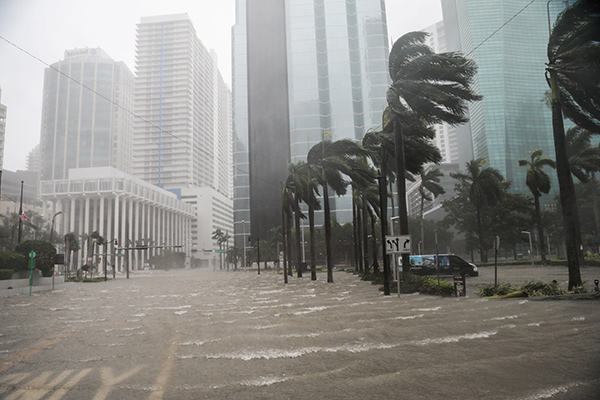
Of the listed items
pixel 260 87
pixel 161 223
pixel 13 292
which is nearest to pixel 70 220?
pixel 161 223

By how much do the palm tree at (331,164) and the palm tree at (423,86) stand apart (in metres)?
8.41

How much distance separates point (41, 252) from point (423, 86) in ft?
102

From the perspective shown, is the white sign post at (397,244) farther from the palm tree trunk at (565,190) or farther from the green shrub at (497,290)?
the palm tree trunk at (565,190)

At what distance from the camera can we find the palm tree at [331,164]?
31.3m

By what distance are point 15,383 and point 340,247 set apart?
82727 mm

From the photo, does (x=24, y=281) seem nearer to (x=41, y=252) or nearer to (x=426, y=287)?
(x=41, y=252)

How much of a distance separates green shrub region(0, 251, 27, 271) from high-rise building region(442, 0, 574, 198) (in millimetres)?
30973

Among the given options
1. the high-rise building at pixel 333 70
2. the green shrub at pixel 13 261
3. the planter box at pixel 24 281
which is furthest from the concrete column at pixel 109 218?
the green shrub at pixel 13 261

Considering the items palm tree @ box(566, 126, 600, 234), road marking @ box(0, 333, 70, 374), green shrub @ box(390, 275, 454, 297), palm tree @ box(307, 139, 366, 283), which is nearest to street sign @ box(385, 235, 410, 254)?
green shrub @ box(390, 275, 454, 297)

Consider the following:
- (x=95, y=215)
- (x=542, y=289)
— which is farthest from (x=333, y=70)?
(x=542, y=289)

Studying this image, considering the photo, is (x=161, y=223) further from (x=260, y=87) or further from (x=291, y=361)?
(x=291, y=361)

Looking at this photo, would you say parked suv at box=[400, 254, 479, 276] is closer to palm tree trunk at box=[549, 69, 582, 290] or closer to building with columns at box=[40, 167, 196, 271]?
palm tree trunk at box=[549, 69, 582, 290]

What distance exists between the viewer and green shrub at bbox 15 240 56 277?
104 feet

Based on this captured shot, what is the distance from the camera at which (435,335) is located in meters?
8.86
